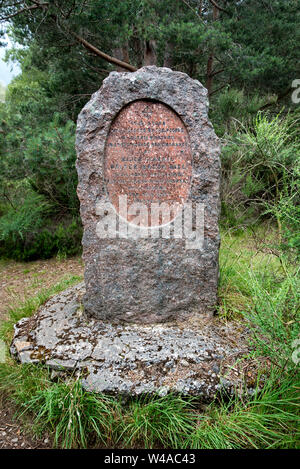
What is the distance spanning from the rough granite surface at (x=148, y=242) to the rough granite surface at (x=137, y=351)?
13cm

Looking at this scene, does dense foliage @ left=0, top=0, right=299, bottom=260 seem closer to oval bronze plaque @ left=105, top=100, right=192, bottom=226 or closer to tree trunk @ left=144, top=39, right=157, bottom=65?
tree trunk @ left=144, top=39, right=157, bottom=65

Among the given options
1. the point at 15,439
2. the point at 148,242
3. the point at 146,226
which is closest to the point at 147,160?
the point at 146,226

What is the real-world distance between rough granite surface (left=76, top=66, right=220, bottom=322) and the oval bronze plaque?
0.05m

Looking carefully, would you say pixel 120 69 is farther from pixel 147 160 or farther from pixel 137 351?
pixel 137 351

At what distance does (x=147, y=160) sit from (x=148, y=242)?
0.60m

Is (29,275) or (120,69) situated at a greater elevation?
(120,69)

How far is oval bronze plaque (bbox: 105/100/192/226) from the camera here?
2.29 metres

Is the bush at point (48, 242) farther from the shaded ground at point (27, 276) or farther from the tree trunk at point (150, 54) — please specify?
the tree trunk at point (150, 54)

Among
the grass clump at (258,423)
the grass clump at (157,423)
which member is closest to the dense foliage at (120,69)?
the grass clump at (258,423)

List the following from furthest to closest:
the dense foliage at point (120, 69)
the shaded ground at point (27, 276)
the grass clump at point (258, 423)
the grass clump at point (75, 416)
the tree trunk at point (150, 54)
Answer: the tree trunk at point (150, 54)
the dense foliage at point (120, 69)
the shaded ground at point (27, 276)
the grass clump at point (75, 416)
the grass clump at point (258, 423)

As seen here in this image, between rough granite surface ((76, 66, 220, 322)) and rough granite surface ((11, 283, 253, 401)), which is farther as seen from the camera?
rough granite surface ((76, 66, 220, 322))

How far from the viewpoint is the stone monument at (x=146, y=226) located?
2.24 m

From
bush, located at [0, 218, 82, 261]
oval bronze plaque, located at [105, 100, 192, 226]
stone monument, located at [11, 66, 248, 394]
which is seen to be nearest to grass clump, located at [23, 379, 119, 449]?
stone monument, located at [11, 66, 248, 394]

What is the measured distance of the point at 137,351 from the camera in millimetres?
2088
